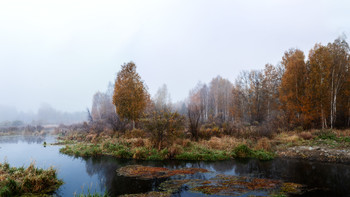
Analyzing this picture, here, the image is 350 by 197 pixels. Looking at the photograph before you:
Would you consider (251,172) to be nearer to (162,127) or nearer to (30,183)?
(162,127)

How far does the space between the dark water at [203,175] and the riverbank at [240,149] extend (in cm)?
102

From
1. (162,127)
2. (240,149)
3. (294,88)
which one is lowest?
(240,149)

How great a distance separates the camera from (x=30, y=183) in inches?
304

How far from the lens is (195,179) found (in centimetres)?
928

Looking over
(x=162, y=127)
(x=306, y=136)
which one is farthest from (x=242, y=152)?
(x=306, y=136)

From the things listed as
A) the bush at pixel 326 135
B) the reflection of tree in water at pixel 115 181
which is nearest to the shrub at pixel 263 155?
the bush at pixel 326 135

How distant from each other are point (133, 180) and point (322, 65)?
21851 millimetres

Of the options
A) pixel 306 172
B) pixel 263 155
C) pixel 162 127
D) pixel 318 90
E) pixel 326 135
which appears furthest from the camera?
pixel 318 90

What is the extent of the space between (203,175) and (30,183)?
712 centimetres

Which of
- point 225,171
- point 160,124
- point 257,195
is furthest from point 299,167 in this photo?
point 160,124

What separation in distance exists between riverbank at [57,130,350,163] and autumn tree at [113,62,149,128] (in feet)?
20.4

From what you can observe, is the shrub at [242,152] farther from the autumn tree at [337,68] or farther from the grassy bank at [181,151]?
the autumn tree at [337,68]

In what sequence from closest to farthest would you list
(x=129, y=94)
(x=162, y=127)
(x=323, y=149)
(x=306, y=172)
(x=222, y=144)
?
(x=306, y=172) < (x=323, y=149) < (x=162, y=127) < (x=222, y=144) < (x=129, y=94)

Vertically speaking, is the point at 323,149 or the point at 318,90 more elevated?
the point at 318,90
